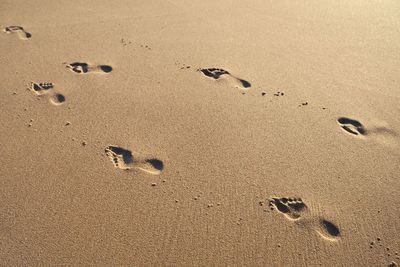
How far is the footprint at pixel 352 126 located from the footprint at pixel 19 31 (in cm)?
278

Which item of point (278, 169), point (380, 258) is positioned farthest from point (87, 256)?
point (380, 258)

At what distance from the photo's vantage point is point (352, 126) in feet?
7.86

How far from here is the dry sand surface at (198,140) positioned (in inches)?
68.9

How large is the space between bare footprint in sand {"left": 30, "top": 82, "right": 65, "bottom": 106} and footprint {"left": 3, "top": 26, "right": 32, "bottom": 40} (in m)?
0.85

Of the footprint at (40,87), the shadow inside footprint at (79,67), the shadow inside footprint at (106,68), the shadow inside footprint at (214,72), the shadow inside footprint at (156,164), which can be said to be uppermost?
the shadow inside footprint at (214,72)

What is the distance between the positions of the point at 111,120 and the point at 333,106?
156cm

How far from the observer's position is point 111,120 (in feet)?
7.78

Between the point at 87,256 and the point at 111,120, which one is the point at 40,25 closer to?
the point at 111,120

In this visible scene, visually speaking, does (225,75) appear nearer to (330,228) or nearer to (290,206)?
(290,206)

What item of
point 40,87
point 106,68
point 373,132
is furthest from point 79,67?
point 373,132

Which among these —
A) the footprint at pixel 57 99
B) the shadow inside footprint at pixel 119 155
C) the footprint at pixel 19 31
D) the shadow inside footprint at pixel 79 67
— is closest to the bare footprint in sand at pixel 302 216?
the shadow inside footprint at pixel 119 155

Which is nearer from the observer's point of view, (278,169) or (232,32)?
(278,169)

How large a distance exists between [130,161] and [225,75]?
1.11m

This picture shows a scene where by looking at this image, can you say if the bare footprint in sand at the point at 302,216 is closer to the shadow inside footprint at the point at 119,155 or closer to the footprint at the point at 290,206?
the footprint at the point at 290,206
